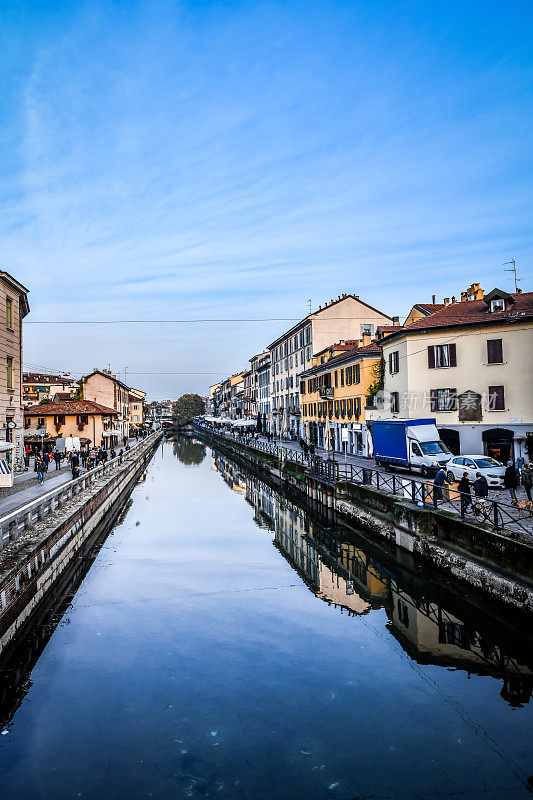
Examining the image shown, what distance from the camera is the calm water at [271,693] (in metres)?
8.12

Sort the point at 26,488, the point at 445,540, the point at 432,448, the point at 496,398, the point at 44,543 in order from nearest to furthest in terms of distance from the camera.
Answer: the point at 44,543, the point at 445,540, the point at 432,448, the point at 26,488, the point at 496,398

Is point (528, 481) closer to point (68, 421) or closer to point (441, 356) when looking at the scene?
point (441, 356)

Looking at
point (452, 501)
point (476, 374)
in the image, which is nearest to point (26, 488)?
point (452, 501)

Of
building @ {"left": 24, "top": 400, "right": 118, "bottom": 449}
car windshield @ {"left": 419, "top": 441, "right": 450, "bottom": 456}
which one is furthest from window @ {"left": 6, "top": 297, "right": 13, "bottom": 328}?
car windshield @ {"left": 419, "top": 441, "right": 450, "bottom": 456}

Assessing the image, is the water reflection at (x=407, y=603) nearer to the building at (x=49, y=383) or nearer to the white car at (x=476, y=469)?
the white car at (x=476, y=469)

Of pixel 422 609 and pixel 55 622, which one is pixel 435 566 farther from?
pixel 55 622

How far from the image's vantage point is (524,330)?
99.5 feet

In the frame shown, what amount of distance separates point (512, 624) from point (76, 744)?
389 inches

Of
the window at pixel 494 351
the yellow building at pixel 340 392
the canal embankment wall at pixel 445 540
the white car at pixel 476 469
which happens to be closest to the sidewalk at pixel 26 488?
the canal embankment wall at pixel 445 540

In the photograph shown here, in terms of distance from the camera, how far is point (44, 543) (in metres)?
16.6

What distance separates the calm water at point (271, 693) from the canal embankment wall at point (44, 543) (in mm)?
1036

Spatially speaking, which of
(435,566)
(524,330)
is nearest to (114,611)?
(435,566)

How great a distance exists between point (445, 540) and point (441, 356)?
17.4 metres

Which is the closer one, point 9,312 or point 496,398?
point 496,398
